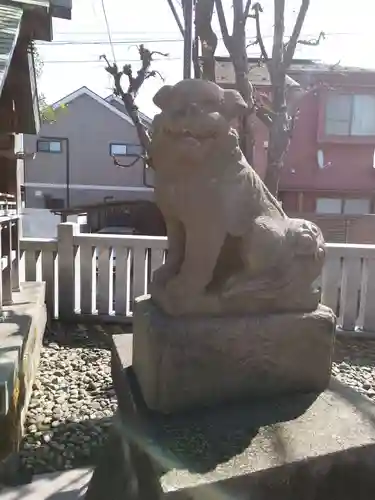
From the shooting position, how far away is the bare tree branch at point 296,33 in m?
3.95

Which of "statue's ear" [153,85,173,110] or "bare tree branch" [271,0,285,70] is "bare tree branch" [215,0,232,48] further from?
"statue's ear" [153,85,173,110]

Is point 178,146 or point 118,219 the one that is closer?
point 178,146

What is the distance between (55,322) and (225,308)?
3.40 m

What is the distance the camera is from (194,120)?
1.45m

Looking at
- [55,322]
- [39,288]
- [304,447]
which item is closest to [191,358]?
[304,447]

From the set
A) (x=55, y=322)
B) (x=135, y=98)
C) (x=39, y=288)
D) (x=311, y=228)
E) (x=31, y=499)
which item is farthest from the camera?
(x=135, y=98)

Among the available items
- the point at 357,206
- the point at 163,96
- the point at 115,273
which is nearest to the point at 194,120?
the point at 163,96

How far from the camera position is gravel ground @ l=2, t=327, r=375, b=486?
253 centimetres

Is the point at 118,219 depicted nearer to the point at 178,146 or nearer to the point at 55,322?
the point at 55,322

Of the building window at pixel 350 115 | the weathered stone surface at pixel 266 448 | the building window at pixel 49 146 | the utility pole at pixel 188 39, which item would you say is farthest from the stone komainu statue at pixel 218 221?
the building window at pixel 49 146

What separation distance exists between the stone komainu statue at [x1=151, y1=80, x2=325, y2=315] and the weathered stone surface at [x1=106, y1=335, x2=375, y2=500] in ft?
1.17

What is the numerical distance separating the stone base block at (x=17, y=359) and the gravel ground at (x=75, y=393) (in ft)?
0.36

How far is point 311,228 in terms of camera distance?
1676 millimetres

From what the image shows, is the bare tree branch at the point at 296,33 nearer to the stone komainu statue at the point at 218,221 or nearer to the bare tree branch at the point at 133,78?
the bare tree branch at the point at 133,78
